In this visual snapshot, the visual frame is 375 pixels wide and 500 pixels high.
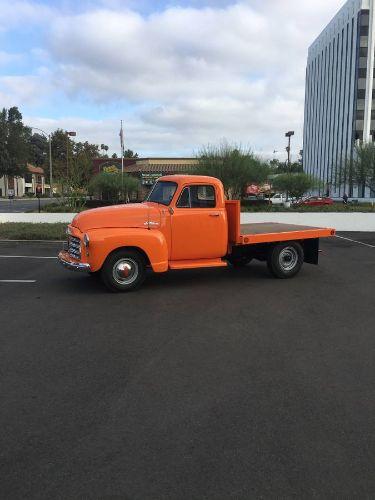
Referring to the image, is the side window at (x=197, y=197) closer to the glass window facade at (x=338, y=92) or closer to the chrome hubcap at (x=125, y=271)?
the chrome hubcap at (x=125, y=271)

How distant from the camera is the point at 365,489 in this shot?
9.61ft

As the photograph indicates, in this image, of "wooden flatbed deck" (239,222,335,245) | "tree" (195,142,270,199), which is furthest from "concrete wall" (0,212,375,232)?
"wooden flatbed deck" (239,222,335,245)

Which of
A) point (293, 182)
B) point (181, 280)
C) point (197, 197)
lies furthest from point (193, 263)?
point (293, 182)

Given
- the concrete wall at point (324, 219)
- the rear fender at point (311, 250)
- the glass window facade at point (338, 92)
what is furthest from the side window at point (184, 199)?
the glass window facade at point (338, 92)

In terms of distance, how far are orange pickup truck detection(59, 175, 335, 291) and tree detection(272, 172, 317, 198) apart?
2503 cm

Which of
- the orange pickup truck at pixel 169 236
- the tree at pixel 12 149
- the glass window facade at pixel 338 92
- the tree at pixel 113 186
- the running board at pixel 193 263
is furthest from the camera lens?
the tree at pixel 12 149

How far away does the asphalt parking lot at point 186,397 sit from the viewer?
9.98 ft

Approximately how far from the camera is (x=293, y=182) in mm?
34469

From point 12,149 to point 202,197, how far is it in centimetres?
8630

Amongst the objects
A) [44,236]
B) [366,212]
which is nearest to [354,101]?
[366,212]

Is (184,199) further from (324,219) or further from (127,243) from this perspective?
(324,219)

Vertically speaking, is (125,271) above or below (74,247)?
below

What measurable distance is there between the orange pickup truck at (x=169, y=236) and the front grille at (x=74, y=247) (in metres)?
0.02

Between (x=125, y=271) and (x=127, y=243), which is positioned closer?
(x=127, y=243)
